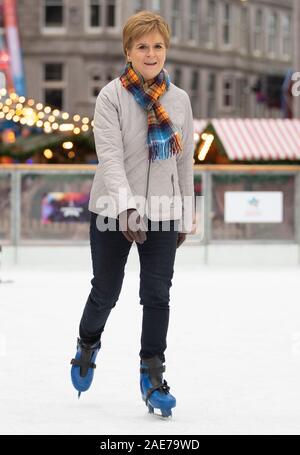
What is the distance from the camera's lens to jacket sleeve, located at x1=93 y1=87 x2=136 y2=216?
5688 mm

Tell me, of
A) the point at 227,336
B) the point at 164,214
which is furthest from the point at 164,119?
the point at 227,336

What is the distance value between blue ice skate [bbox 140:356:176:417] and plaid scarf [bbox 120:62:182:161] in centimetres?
90

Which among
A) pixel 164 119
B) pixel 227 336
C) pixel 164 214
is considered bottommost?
pixel 227 336

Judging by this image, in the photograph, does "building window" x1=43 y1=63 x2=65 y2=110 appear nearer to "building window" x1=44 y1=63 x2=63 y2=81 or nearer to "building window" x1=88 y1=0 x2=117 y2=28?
"building window" x1=44 y1=63 x2=63 y2=81

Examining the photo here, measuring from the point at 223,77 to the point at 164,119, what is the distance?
45.4 metres

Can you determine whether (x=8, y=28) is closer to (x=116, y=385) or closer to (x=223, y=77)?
(x=223, y=77)

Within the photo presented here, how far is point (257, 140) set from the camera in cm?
2397

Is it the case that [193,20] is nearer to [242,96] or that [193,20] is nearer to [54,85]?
[242,96]

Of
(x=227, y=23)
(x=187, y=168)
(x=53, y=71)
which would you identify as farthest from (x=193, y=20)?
(x=187, y=168)

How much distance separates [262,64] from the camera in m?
Answer: 52.9

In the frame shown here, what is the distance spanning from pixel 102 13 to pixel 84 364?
130 feet

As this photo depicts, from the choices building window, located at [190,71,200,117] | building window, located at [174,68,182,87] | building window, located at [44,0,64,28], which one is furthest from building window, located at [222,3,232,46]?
building window, located at [44,0,64,28]

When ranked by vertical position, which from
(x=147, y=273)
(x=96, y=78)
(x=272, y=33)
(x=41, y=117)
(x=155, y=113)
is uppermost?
(x=272, y=33)

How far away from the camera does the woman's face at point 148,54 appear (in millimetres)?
5828
